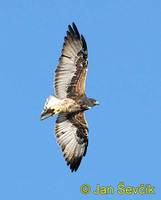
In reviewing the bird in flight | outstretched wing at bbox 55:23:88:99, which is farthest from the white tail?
outstretched wing at bbox 55:23:88:99

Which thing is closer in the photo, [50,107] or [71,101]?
[50,107]

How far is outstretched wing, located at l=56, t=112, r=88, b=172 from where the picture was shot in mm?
30203

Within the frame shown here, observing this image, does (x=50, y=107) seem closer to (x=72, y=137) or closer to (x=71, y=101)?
(x=71, y=101)

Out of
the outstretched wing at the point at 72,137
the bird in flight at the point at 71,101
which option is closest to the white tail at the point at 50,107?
the bird in flight at the point at 71,101

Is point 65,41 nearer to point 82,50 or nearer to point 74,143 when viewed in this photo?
point 82,50

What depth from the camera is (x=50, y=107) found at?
29.0 m

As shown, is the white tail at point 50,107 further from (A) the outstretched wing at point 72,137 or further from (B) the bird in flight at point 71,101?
(A) the outstretched wing at point 72,137

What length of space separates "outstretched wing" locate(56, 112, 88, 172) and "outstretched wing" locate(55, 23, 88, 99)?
84 cm

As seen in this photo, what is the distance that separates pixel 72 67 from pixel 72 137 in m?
2.08

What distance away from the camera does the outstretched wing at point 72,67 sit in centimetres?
2945

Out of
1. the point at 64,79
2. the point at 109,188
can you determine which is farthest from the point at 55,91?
the point at 109,188

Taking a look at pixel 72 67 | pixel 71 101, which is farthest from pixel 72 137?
pixel 72 67

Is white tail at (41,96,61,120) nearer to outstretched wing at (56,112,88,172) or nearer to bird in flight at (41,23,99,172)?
bird in flight at (41,23,99,172)

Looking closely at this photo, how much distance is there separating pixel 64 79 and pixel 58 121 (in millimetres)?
1313
